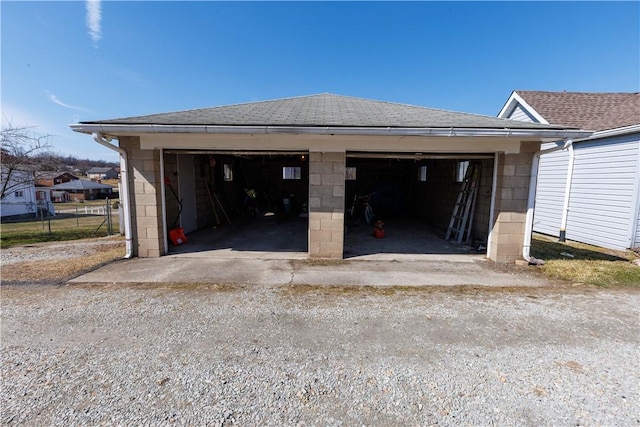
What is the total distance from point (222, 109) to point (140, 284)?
401cm

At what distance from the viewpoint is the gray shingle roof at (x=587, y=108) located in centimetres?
764

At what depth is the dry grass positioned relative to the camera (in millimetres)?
4391

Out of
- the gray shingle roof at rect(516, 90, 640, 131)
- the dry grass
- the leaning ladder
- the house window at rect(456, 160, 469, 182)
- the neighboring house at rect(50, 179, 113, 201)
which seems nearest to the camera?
the dry grass

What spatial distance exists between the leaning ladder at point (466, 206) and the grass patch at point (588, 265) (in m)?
1.47

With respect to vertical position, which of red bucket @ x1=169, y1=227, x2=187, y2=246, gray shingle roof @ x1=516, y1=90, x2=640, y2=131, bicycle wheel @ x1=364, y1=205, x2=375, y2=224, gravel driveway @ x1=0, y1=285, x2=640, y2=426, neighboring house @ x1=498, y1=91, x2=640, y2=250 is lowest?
gravel driveway @ x1=0, y1=285, x2=640, y2=426

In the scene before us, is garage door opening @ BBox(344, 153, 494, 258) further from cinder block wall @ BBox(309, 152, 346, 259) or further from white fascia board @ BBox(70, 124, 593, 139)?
white fascia board @ BBox(70, 124, 593, 139)

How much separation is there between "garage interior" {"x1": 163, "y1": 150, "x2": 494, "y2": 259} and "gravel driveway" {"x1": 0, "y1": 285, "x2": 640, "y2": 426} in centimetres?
253

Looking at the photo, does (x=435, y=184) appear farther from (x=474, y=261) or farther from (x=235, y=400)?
(x=235, y=400)

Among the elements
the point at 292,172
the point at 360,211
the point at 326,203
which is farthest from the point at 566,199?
the point at 292,172

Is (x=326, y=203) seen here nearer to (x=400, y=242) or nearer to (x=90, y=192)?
(x=400, y=242)

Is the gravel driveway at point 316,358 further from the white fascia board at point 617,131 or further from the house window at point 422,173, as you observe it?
the house window at point 422,173

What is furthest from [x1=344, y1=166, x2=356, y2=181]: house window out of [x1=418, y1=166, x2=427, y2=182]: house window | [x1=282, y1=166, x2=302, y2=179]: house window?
[x1=418, y1=166, x2=427, y2=182]: house window

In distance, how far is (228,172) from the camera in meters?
10.7

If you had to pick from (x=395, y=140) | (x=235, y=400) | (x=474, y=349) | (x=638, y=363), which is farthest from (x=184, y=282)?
(x=638, y=363)
